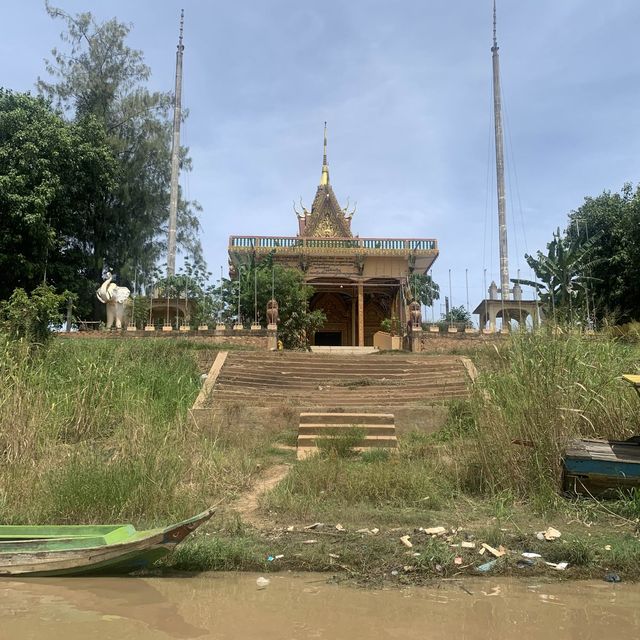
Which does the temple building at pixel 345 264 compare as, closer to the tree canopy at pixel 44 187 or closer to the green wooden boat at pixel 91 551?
the tree canopy at pixel 44 187

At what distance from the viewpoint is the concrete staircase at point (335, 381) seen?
12141 millimetres

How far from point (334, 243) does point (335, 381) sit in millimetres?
14554

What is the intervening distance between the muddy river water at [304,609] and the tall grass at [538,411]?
72.6 inches

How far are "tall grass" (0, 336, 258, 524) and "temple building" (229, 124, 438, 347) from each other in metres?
17.9

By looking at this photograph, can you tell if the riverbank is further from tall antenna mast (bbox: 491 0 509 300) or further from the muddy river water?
tall antenna mast (bbox: 491 0 509 300)

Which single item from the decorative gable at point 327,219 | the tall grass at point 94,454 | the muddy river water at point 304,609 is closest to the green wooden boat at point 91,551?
the muddy river water at point 304,609

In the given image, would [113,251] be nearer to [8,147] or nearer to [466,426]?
[8,147]

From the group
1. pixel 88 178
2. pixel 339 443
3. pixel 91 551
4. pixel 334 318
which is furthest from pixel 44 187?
pixel 91 551

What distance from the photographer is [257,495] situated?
6180 millimetres

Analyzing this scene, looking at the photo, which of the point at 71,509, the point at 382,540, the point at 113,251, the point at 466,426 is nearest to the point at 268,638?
the point at 382,540

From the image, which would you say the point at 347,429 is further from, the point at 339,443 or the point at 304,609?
the point at 304,609

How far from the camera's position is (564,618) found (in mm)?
3396

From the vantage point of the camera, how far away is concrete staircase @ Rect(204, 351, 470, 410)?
478 inches

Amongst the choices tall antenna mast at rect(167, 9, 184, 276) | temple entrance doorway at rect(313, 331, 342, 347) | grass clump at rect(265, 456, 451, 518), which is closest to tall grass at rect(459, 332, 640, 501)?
grass clump at rect(265, 456, 451, 518)
